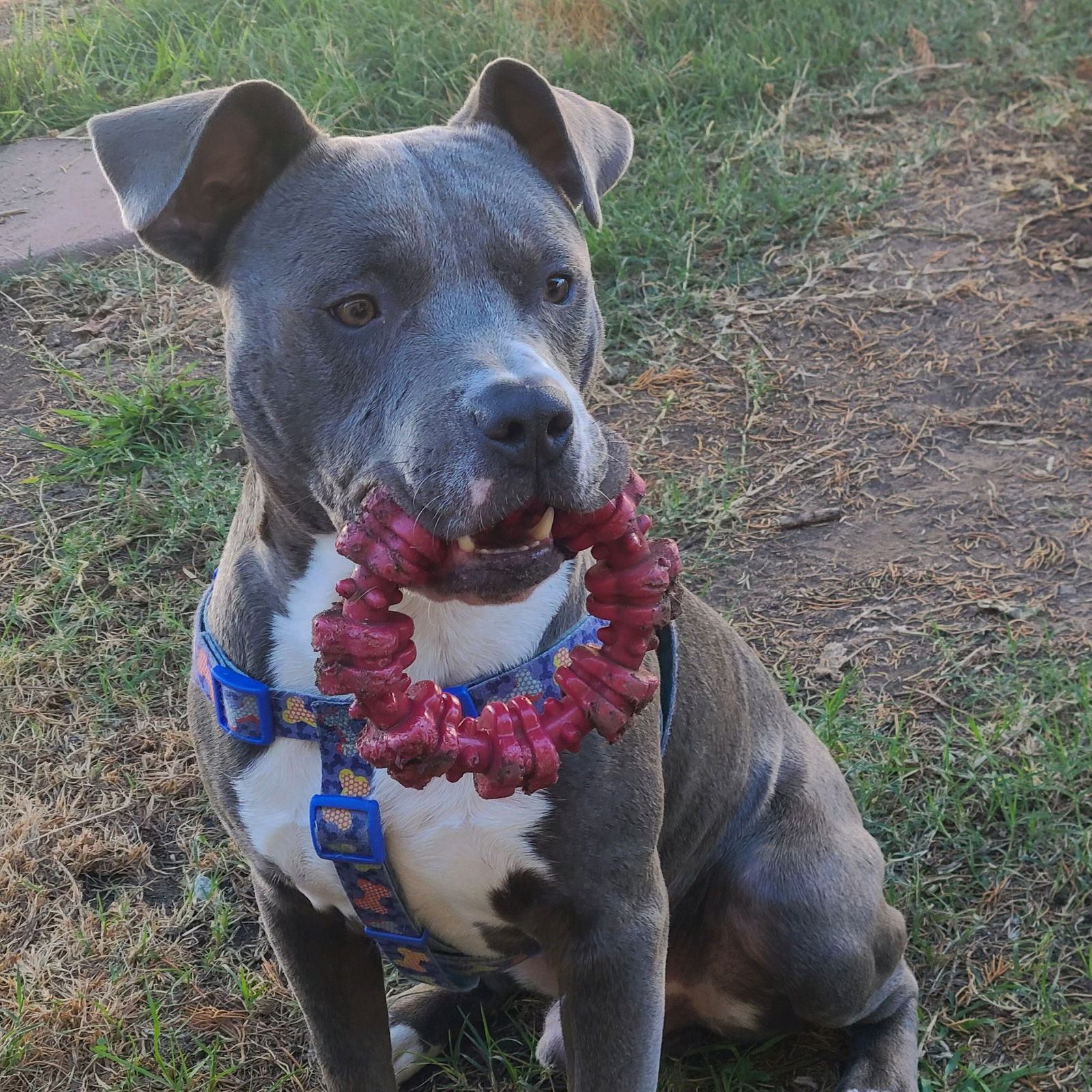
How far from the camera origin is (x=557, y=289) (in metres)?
2.32

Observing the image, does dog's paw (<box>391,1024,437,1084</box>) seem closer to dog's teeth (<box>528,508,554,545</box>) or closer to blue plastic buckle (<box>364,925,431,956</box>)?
blue plastic buckle (<box>364,925,431,956</box>)

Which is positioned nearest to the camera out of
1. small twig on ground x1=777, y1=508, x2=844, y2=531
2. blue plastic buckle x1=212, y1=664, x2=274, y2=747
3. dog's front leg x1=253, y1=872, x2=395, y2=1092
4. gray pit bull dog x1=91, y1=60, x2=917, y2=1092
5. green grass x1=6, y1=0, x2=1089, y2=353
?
gray pit bull dog x1=91, y1=60, x2=917, y2=1092

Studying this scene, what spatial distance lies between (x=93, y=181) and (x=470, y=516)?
4348 millimetres

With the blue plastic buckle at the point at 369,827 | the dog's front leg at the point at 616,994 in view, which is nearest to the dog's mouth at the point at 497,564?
the blue plastic buckle at the point at 369,827

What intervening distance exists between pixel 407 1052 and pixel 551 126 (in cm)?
193

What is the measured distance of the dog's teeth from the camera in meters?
2.09

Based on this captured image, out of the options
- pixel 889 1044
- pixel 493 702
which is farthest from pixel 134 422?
pixel 889 1044

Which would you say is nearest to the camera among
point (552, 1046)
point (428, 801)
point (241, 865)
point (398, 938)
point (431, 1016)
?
point (428, 801)

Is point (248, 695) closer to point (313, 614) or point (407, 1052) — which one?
point (313, 614)

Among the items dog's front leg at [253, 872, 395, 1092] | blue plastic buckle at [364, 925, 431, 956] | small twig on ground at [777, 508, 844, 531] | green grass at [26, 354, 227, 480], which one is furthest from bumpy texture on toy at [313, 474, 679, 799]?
green grass at [26, 354, 227, 480]

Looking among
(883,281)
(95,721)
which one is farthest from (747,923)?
(883,281)

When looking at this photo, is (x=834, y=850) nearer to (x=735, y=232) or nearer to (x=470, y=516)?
(x=470, y=516)

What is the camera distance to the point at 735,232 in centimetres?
547

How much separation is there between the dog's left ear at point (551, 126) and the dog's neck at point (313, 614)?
2.34ft
